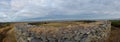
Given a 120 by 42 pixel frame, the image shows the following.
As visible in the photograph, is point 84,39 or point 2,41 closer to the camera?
point 84,39

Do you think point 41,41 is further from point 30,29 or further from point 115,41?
point 115,41

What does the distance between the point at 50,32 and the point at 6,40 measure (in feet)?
4.93

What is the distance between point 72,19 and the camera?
15.4 ft

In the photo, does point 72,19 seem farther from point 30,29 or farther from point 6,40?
point 6,40

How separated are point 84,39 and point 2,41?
1.92m

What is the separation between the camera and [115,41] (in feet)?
14.9

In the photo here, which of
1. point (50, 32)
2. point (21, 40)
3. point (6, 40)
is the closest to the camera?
point (50, 32)

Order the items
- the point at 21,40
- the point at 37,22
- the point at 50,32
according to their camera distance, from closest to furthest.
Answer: the point at 50,32, the point at 21,40, the point at 37,22

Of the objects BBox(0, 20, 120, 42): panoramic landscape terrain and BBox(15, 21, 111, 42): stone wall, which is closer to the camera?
BBox(15, 21, 111, 42): stone wall

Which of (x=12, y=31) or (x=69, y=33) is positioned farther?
(x=12, y=31)

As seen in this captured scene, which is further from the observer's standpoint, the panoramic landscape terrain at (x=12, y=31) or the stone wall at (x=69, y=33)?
the panoramic landscape terrain at (x=12, y=31)

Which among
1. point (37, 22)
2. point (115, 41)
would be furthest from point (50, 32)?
point (115, 41)

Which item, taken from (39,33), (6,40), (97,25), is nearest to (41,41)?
(39,33)

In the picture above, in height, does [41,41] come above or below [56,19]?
below
